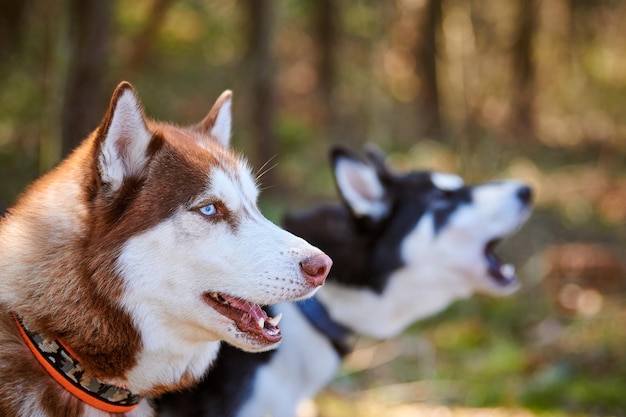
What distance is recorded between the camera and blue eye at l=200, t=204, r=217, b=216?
2.78 m

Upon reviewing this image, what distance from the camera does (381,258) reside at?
175 inches

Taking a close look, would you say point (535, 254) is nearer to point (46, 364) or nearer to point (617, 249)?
point (617, 249)

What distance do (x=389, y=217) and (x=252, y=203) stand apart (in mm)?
1746

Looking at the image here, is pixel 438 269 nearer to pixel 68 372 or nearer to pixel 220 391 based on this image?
pixel 220 391

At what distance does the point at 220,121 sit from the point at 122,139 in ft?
2.67

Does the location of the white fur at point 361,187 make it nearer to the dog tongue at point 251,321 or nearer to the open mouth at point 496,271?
the open mouth at point 496,271

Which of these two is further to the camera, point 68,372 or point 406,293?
point 406,293

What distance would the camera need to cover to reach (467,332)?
7.13 m

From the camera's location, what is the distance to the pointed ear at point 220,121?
135 inches

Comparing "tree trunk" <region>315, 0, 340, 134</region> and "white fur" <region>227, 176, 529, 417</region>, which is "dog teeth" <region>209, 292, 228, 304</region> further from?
"tree trunk" <region>315, 0, 340, 134</region>

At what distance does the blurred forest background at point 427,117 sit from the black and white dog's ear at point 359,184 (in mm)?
876

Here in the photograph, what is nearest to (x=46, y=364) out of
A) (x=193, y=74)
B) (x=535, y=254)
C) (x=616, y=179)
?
(x=535, y=254)

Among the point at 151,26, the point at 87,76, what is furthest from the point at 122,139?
the point at 151,26

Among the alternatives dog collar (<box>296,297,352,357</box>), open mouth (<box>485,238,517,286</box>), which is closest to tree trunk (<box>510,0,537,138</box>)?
open mouth (<box>485,238,517,286</box>)
